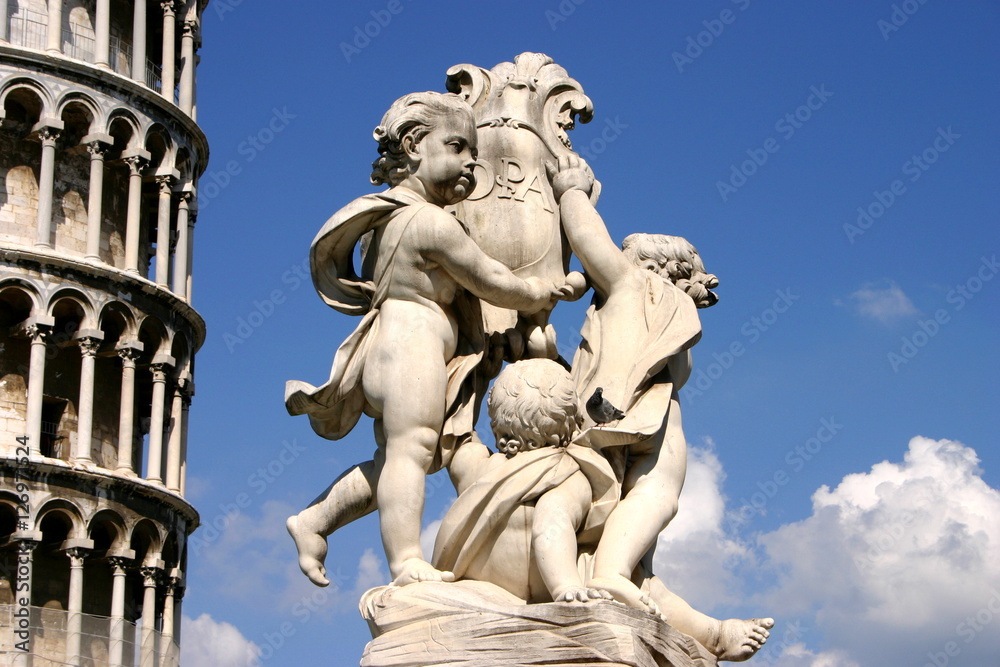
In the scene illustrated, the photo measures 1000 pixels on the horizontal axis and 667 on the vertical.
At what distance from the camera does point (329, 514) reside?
775 centimetres

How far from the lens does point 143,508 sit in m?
43.7

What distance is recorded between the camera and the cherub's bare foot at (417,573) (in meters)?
7.18

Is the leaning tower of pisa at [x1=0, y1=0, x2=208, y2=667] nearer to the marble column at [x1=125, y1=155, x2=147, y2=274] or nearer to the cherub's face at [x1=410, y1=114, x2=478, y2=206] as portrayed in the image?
the marble column at [x1=125, y1=155, x2=147, y2=274]

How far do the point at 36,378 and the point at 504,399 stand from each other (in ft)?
123

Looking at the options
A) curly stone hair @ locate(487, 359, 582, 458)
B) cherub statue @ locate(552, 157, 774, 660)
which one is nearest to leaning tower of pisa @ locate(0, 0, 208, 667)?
cherub statue @ locate(552, 157, 774, 660)

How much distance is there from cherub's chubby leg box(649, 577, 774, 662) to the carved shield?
119 centimetres

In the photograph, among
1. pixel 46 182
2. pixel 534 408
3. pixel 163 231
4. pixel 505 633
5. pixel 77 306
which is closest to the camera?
pixel 505 633

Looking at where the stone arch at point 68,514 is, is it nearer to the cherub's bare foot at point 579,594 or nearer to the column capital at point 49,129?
the column capital at point 49,129

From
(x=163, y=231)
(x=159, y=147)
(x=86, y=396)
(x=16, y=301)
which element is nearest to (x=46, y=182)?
(x=16, y=301)

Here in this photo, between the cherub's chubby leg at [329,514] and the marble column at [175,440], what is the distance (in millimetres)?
38234

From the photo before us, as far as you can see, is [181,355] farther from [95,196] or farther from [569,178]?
[569,178]

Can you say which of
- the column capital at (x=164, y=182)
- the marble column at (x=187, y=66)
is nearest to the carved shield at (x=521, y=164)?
the column capital at (x=164, y=182)

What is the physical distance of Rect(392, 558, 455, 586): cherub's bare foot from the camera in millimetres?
7176

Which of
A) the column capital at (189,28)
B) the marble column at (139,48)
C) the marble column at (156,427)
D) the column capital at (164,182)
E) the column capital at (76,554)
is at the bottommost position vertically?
the column capital at (76,554)
